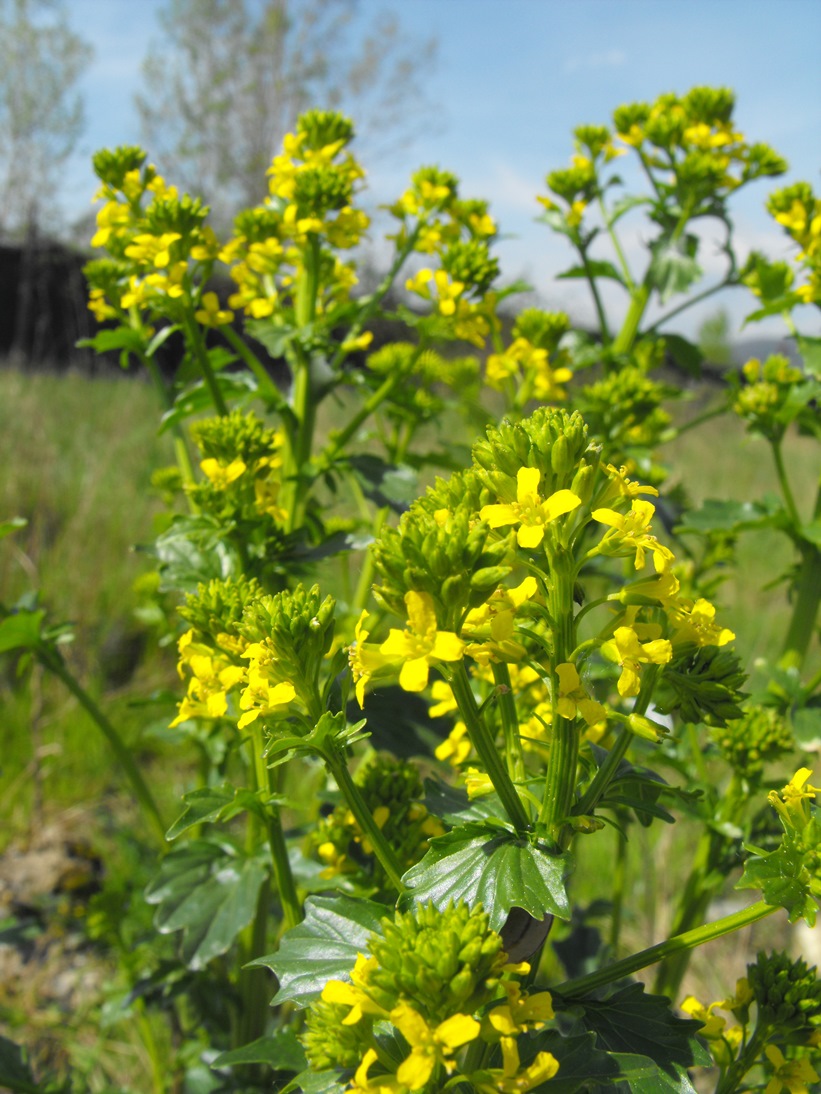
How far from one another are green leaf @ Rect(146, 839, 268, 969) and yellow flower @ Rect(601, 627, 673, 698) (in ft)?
3.15

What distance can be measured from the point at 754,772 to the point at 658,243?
1.43 meters

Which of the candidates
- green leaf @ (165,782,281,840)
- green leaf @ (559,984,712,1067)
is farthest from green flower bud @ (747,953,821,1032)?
green leaf @ (165,782,281,840)

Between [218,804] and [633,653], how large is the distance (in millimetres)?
589

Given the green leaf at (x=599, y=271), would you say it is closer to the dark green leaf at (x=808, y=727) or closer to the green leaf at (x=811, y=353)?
the green leaf at (x=811, y=353)

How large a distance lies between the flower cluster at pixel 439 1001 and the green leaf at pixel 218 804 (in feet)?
0.99

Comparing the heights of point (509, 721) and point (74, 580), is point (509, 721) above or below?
above

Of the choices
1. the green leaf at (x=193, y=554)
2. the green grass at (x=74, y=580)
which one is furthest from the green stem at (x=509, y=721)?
the green grass at (x=74, y=580)

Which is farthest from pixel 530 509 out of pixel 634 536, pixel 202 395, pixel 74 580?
pixel 74 580

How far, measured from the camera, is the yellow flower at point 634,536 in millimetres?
814

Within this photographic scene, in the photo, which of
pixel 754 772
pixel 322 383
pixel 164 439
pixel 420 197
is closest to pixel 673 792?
pixel 754 772

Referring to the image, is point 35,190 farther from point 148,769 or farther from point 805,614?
point 805,614

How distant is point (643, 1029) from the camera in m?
0.92

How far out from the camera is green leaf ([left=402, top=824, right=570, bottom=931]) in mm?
773

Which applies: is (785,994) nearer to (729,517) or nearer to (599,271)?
(729,517)
